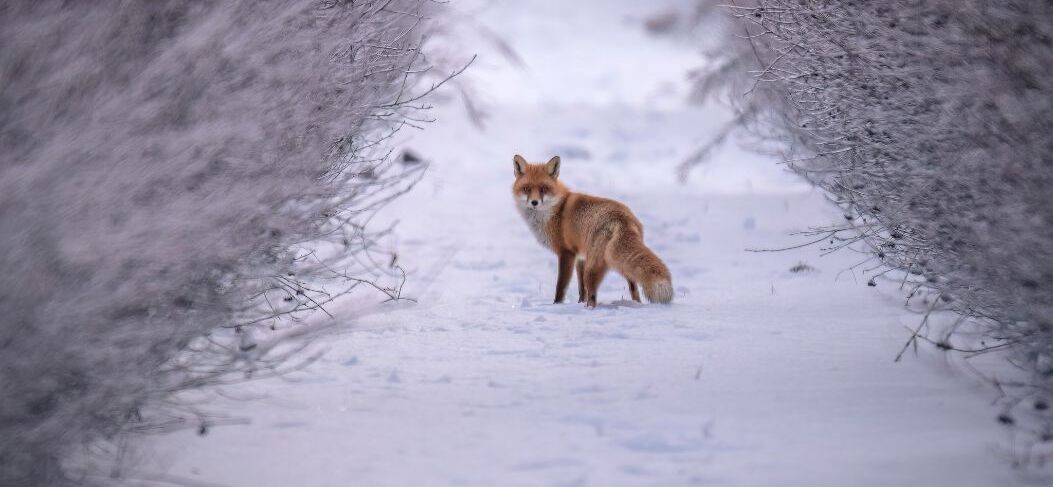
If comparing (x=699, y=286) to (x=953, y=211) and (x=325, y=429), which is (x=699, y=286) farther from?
(x=325, y=429)

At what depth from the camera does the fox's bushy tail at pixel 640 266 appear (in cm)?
614

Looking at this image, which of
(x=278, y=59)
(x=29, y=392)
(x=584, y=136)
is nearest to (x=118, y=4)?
(x=278, y=59)

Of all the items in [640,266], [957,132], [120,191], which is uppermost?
[120,191]

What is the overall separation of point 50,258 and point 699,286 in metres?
6.13

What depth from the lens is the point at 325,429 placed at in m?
3.72

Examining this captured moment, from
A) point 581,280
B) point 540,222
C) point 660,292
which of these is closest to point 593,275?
point 581,280

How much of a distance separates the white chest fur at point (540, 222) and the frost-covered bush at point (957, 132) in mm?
2920

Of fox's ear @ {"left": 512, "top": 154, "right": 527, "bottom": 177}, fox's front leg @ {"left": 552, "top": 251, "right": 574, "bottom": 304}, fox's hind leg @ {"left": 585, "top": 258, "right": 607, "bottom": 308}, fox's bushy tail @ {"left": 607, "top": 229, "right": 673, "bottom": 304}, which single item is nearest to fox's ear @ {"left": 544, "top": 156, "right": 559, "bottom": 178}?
fox's ear @ {"left": 512, "top": 154, "right": 527, "bottom": 177}

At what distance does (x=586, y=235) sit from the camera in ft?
22.3

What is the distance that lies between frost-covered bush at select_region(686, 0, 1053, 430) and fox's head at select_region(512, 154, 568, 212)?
2880 millimetres

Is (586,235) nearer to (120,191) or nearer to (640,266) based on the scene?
(640,266)

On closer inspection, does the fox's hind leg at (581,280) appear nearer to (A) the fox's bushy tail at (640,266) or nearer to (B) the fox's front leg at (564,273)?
(B) the fox's front leg at (564,273)

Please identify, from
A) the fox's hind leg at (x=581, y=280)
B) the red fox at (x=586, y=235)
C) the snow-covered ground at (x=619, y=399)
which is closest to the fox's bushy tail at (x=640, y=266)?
the red fox at (x=586, y=235)

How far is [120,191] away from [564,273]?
4579 mm
